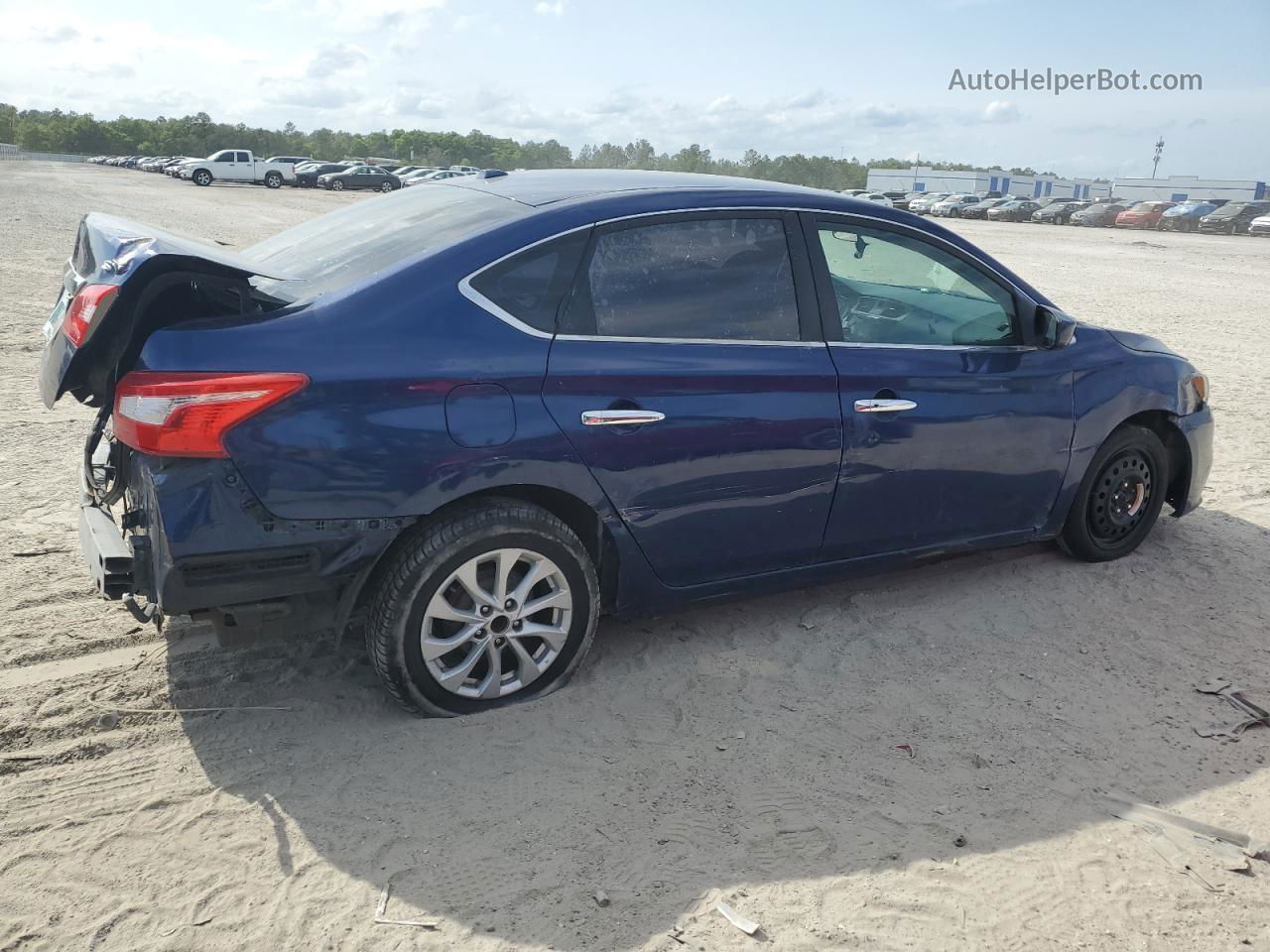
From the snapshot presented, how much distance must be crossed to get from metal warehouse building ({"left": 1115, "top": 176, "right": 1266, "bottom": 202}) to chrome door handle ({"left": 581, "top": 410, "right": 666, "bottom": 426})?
95.9m

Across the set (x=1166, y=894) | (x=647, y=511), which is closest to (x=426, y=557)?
(x=647, y=511)

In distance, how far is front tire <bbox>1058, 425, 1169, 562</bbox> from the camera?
15.6 feet

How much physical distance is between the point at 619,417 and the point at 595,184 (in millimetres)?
1020

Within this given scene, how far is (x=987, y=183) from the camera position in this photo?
10275 centimetres

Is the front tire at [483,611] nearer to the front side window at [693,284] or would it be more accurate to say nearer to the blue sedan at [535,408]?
the blue sedan at [535,408]

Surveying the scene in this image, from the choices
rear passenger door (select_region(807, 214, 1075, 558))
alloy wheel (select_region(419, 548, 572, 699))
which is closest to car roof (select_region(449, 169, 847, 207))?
rear passenger door (select_region(807, 214, 1075, 558))

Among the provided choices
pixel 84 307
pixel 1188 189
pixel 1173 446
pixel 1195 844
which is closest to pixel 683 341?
pixel 84 307

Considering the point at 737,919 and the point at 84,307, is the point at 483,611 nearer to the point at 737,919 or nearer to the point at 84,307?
the point at 737,919

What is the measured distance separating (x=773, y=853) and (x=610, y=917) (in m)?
0.53

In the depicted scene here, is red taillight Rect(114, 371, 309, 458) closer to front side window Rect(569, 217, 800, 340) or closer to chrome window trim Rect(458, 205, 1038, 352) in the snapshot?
chrome window trim Rect(458, 205, 1038, 352)

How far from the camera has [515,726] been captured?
11.2ft

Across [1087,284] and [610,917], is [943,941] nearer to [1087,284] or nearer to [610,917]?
[610,917]

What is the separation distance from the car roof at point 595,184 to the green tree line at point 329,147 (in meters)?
98.8

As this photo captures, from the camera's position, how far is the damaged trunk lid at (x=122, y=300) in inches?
118
